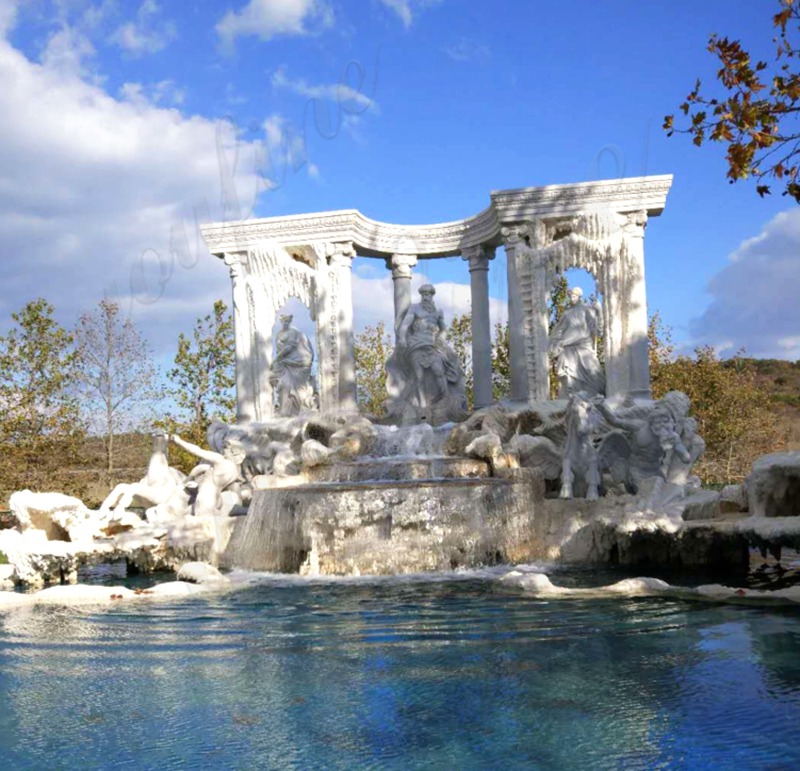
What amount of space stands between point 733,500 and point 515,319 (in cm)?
582

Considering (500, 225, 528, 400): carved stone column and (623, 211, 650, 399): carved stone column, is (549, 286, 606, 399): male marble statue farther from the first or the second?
(500, 225, 528, 400): carved stone column

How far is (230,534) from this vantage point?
1191cm

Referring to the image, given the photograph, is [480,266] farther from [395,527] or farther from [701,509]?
[395,527]

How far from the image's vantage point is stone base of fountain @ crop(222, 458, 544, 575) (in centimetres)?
1070

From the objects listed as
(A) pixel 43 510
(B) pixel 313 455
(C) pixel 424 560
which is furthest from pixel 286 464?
(C) pixel 424 560

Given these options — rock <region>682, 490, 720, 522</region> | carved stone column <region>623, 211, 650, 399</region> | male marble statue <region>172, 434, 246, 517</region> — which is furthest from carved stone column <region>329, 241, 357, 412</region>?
rock <region>682, 490, 720, 522</region>

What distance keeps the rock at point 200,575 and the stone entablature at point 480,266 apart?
7025 millimetres

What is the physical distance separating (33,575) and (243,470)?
5.24m

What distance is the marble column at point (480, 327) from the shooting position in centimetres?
1797

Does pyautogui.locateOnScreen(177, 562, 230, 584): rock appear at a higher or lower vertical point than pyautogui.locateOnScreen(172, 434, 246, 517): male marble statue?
lower

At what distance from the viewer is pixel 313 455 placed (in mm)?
13742

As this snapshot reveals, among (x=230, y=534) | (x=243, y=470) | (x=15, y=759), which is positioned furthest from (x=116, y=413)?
(x=15, y=759)

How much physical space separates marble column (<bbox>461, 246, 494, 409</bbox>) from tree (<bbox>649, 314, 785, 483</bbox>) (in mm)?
7284

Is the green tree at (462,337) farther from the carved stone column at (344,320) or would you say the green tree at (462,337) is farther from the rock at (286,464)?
the rock at (286,464)
